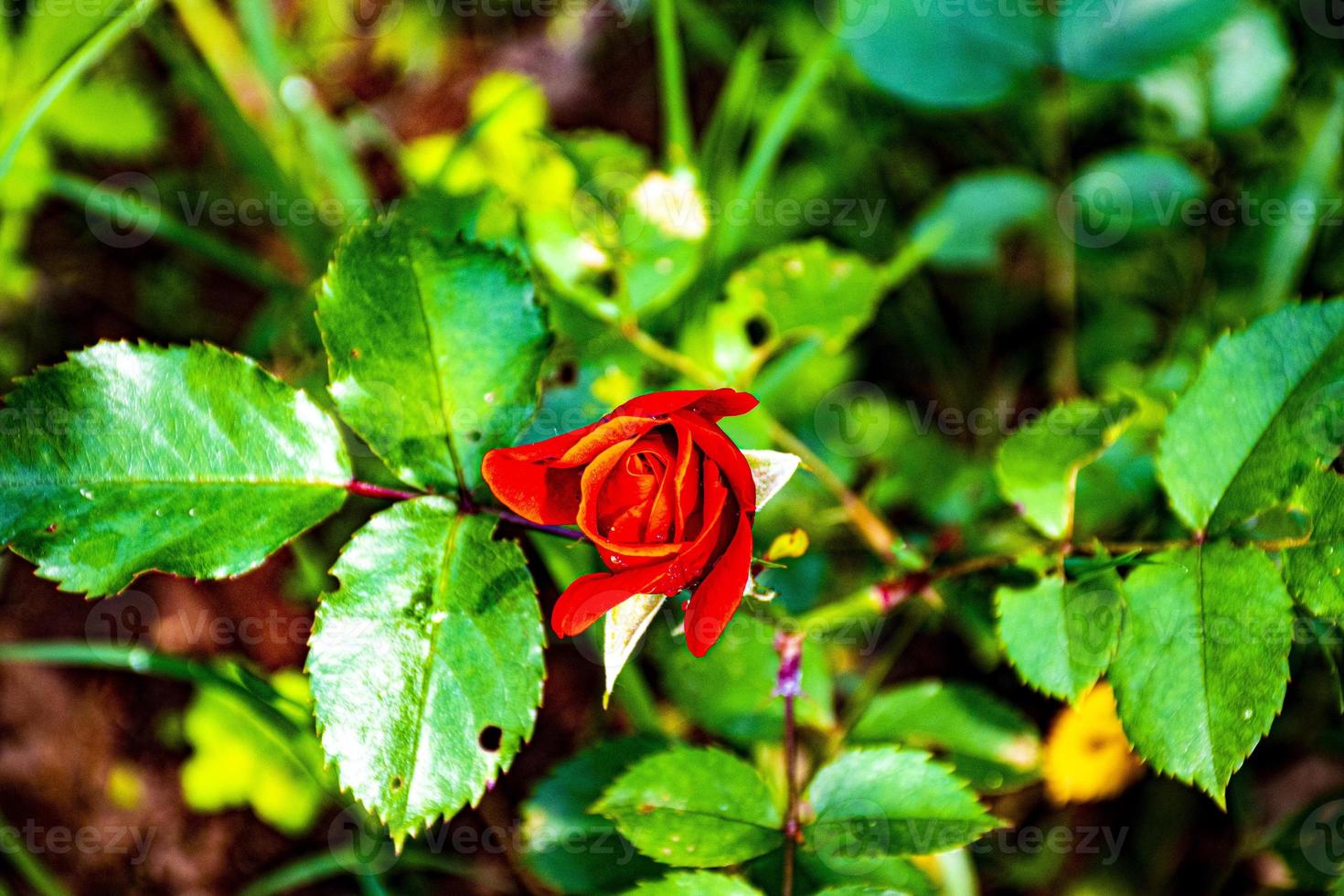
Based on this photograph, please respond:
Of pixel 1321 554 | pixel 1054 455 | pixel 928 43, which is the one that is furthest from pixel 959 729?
pixel 928 43

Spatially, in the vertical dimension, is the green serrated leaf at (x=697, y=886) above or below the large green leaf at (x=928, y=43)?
below

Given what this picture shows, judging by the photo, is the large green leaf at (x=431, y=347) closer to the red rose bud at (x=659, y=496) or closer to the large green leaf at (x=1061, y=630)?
the red rose bud at (x=659, y=496)

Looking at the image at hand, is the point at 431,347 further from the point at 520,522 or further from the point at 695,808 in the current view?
the point at 695,808

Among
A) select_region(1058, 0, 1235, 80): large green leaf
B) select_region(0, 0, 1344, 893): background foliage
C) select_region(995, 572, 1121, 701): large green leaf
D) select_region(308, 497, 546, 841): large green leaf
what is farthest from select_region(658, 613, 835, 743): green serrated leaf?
select_region(1058, 0, 1235, 80): large green leaf

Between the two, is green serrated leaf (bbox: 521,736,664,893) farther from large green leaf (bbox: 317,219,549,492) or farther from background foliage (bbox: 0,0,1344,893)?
large green leaf (bbox: 317,219,549,492)

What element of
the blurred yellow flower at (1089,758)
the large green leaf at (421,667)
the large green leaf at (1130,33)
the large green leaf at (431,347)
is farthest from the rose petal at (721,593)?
the large green leaf at (1130,33)

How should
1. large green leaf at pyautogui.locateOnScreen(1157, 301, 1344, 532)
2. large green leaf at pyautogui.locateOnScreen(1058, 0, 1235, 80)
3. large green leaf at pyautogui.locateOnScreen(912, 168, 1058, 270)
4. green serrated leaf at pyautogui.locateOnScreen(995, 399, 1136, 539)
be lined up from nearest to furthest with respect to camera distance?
1. large green leaf at pyautogui.locateOnScreen(1157, 301, 1344, 532)
2. green serrated leaf at pyautogui.locateOnScreen(995, 399, 1136, 539)
3. large green leaf at pyautogui.locateOnScreen(1058, 0, 1235, 80)
4. large green leaf at pyautogui.locateOnScreen(912, 168, 1058, 270)
